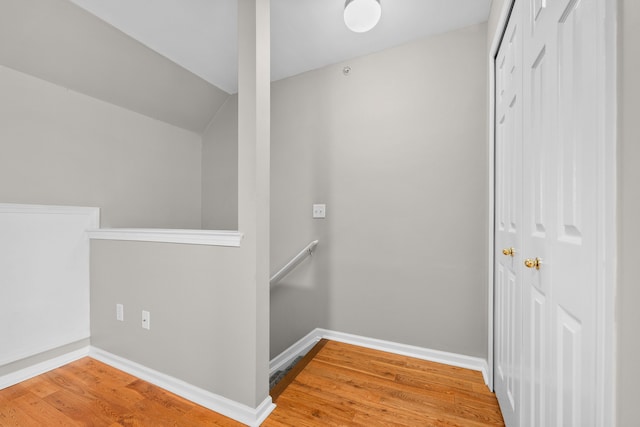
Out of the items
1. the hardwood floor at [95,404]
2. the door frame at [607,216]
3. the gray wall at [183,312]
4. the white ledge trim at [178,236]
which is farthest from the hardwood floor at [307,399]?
the door frame at [607,216]

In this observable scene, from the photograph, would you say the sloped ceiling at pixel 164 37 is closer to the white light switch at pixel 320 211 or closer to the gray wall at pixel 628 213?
the white light switch at pixel 320 211

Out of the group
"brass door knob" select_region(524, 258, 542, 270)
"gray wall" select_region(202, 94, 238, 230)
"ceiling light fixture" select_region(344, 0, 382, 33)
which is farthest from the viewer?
"gray wall" select_region(202, 94, 238, 230)

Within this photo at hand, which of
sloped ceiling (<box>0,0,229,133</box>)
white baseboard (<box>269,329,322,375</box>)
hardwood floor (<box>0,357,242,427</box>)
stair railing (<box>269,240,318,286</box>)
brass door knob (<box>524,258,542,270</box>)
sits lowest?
white baseboard (<box>269,329,322,375</box>)

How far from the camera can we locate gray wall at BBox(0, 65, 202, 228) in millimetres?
1709

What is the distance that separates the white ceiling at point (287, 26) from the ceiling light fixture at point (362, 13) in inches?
6.7

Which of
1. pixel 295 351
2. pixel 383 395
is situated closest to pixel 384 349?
pixel 383 395

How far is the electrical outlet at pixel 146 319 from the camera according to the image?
1678 mm

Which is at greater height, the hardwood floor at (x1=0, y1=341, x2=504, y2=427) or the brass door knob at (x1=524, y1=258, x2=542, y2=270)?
the brass door knob at (x1=524, y1=258, x2=542, y2=270)

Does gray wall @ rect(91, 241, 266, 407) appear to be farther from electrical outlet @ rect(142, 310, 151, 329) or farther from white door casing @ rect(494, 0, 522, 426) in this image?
white door casing @ rect(494, 0, 522, 426)

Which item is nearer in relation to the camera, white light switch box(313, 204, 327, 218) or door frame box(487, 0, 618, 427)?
door frame box(487, 0, 618, 427)

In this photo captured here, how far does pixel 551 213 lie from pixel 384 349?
5.46ft

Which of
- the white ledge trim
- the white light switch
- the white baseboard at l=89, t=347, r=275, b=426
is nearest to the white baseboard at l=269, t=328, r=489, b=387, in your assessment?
the white baseboard at l=89, t=347, r=275, b=426

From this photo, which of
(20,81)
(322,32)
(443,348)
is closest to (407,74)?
(322,32)

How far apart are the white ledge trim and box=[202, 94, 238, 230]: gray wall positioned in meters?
1.13
